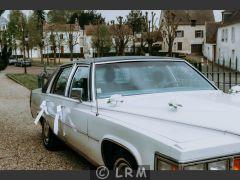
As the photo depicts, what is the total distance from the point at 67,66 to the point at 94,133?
2187 millimetres

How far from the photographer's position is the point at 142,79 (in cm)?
509

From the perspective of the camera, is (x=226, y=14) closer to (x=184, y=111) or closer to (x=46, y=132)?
(x=46, y=132)

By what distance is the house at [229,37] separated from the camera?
41.4m

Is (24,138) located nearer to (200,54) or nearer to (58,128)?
(58,128)

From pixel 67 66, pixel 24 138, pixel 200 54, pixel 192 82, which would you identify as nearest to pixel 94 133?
pixel 192 82

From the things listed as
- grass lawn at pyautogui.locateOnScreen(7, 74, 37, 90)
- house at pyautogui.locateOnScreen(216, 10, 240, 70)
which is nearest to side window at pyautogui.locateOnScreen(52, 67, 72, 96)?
grass lawn at pyautogui.locateOnScreen(7, 74, 37, 90)

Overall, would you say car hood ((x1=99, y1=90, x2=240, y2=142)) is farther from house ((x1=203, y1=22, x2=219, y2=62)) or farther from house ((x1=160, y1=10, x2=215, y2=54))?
house ((x1=160, y1=10, x2=215, y2=54))

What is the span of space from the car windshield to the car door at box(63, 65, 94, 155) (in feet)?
Answer: 0.71

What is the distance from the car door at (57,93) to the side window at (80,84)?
36 cm

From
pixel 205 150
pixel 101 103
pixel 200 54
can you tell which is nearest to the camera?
pixel 205 150

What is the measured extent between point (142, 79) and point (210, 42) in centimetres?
5191

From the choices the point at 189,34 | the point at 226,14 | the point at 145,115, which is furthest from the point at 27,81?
the point at 189,34

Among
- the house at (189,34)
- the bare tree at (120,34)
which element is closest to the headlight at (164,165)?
the bare tree at (120,34)

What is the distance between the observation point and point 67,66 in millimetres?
6473
